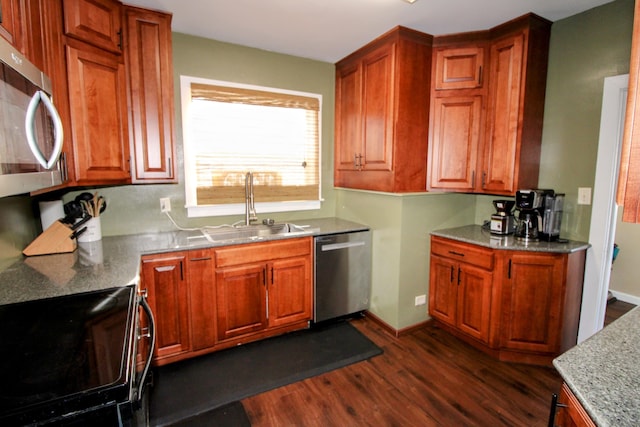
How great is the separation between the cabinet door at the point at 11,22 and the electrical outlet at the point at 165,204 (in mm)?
1547

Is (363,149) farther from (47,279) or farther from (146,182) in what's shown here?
(47,279)

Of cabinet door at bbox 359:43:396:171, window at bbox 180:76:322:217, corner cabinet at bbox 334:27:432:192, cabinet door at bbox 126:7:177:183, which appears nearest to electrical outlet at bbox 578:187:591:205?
corner cabinet at bbox 334:27:432:192

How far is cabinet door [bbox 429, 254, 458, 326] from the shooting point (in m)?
2.66

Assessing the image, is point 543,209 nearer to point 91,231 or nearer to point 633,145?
point 633,145

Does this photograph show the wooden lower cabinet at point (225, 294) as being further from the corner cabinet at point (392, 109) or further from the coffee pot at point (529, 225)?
the coffee pot at point (529, 225)

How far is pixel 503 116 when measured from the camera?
95.7 inches

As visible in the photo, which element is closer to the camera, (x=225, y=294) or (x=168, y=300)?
(x=168, y=300)

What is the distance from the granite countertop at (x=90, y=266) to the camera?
138 cm

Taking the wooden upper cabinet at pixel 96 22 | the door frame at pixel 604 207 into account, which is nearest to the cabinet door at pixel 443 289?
the door frame at pixel 604 207

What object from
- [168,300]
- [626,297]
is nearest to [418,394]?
[168,300]

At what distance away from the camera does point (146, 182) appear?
225 cm

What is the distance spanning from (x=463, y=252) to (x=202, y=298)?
6.76 ft

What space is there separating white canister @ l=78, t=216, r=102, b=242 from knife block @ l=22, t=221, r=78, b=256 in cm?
25

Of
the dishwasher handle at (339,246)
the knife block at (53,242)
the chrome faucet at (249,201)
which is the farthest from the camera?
the chrome faucet at (249,201)
